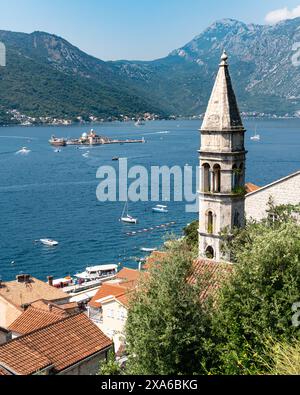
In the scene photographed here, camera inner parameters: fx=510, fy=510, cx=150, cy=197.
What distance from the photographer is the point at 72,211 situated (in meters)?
75.3

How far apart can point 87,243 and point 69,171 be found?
55.2 metres

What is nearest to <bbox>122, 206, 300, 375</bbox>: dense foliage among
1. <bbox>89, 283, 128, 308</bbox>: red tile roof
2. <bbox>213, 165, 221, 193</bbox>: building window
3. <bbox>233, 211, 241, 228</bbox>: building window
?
<bbox>233, 211, 241, 228</bbox>: building window

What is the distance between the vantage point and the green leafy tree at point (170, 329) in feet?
40.2

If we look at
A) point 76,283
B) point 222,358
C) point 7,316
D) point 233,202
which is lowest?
point 76,283

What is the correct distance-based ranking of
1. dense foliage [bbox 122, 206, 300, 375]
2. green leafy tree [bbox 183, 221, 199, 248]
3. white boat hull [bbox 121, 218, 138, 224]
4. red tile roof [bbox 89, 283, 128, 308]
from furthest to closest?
white boat hull [bbox 121, 218, 138, 224] → green leafy tree [bbox 183, 221, 199, 248] → red tile roof [bbox 89, 283, 128, 308] → dense foliage [bbox 122, 206, 300, 375]

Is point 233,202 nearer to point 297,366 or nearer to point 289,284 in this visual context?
point 289,284

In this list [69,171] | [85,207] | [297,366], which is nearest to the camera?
[297,366]

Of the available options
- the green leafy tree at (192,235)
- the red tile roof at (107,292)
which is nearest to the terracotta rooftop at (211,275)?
the red tile roof at (107,292)

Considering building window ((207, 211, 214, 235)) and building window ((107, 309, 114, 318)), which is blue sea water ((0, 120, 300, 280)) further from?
building window ((107, 309, 114, 318))

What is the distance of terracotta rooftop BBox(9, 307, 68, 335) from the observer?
21797 mm

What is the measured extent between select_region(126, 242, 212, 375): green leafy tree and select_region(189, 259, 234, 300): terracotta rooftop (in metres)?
0.81

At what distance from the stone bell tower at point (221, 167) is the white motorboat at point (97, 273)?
1059 inches
